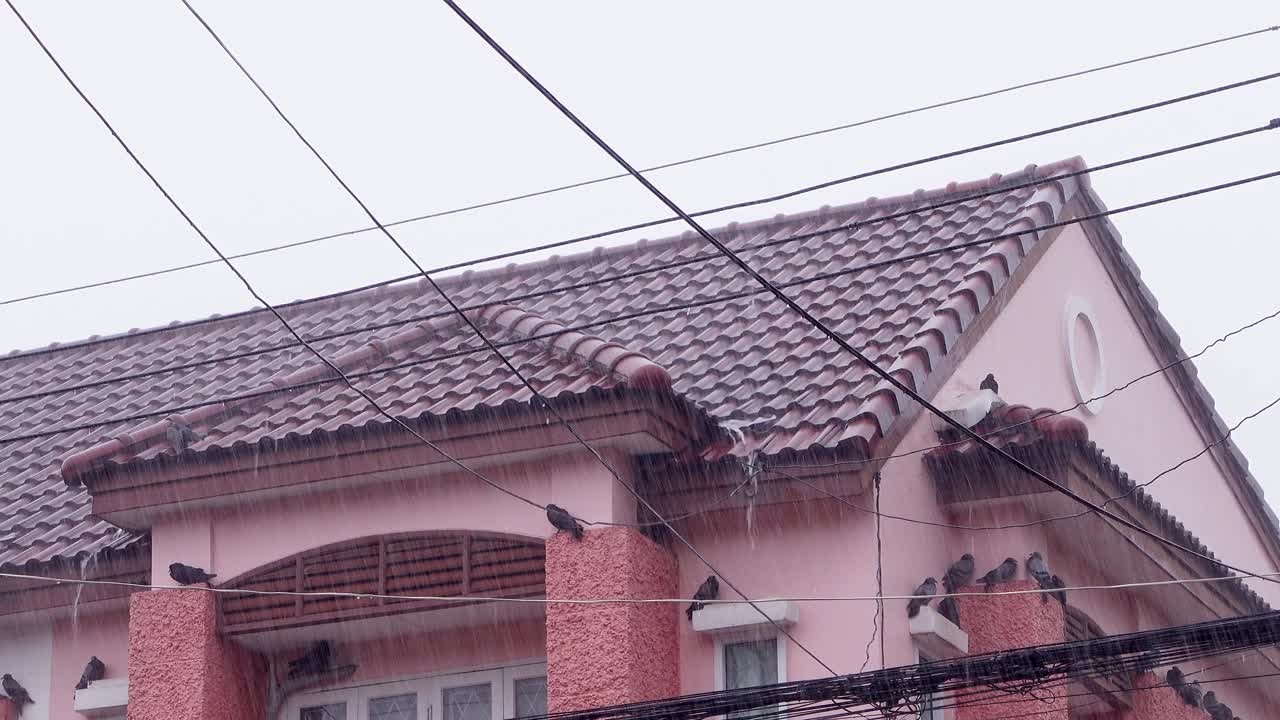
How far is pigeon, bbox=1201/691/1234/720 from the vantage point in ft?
47.6

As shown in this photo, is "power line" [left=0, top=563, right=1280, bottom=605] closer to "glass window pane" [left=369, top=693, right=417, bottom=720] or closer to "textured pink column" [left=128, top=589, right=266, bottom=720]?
"textured pink column" [left=128, top=589, right=266, bottom=720]

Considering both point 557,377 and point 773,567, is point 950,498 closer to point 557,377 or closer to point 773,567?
point 773,567

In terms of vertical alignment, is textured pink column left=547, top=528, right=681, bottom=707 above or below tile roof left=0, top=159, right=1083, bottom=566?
below

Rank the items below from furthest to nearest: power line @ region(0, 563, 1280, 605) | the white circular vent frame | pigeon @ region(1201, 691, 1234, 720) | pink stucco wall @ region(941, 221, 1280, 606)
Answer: the white circular vent frame, pigeon @ region(1201, 691, 1234, 720), pink stucco wall @ region(941, 221, 1280, 606), power line @ region(0, 563, 1280, 605)

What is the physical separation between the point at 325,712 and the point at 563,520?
3044 mm

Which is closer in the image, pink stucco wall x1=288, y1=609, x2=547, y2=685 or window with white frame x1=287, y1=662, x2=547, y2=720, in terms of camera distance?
window with white frame x1=287, y1=662, x2=547, y2=720

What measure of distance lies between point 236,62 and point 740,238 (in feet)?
23.6

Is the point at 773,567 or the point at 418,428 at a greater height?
the point at 418,428

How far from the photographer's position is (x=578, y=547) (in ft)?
36.2

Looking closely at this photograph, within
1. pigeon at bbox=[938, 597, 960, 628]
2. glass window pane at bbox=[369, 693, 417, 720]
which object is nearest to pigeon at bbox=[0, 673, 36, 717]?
glass window pane at bbox=[369, 693, 417, 720]

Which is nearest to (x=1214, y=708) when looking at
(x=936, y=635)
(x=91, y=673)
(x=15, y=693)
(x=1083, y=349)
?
(x=1083, y=349)

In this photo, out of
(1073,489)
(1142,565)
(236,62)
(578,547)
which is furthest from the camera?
(1142,565)

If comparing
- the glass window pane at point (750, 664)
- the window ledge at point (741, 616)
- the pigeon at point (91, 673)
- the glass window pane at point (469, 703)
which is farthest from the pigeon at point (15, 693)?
the glass window pane at point (750, 664)

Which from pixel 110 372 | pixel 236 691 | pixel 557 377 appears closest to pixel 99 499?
pixel 236 691
